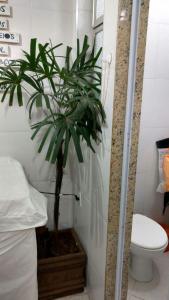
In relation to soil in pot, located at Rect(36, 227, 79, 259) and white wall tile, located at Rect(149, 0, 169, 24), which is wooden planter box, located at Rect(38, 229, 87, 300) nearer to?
soil in pot, located at Rect(36, 227, 79, 259)

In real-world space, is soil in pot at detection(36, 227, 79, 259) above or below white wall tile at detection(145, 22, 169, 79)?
below

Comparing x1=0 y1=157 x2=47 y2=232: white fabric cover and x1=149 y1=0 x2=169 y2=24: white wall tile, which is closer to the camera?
x1=149 y1=0 x2=169 y2=24: white wall tile

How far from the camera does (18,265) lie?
1.43 meters

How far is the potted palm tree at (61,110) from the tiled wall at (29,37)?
0.38 ft

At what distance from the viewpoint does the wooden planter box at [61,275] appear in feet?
5.62

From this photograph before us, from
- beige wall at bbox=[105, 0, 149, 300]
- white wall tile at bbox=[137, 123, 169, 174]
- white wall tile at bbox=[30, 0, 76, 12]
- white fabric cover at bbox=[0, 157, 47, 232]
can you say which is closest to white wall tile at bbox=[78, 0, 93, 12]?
white wall tile at bbox=[30, 0, 76, 12]

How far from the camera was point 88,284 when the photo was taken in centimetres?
182

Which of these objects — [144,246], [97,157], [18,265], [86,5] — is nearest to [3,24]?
[86,5]

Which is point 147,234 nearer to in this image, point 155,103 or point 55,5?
point 155,103

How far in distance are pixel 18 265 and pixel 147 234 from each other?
76 centimetres

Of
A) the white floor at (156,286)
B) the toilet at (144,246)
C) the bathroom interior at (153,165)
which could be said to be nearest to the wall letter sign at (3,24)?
the bathroom interior at (153,165)

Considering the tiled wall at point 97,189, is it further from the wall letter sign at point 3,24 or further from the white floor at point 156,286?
the wall letter sign at point 3,24

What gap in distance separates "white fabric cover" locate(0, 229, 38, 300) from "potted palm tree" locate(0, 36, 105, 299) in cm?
21

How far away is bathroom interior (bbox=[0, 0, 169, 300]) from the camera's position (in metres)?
1.12
